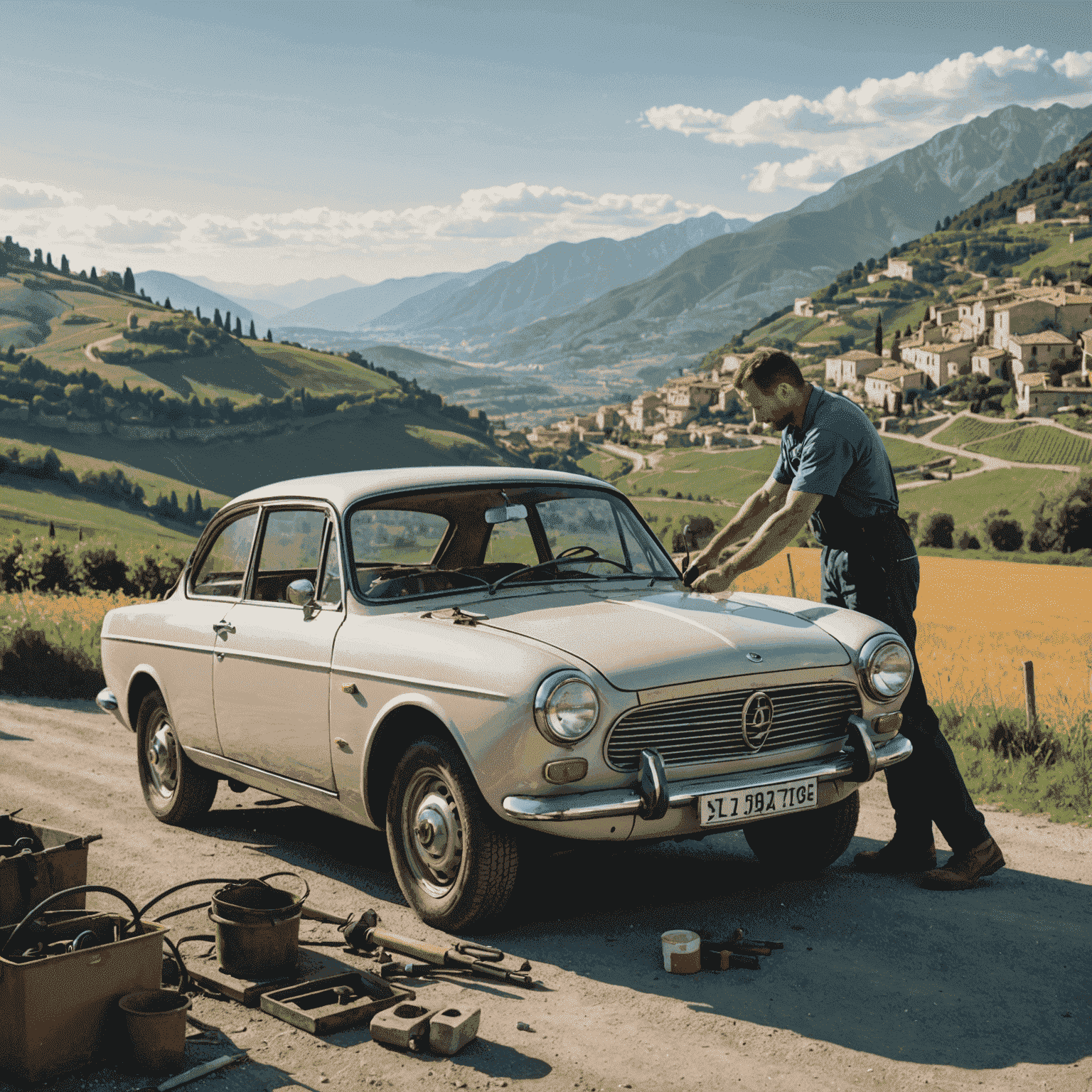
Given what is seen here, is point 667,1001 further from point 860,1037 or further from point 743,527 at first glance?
point 743,527

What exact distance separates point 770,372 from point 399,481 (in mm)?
1938

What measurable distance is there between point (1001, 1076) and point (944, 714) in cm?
602

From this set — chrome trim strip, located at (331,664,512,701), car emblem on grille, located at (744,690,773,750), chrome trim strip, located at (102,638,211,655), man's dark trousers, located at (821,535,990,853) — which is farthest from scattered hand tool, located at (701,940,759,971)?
chrome trim strip, located at (102,638,211,655)

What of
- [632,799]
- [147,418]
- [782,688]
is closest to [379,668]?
[632,799]

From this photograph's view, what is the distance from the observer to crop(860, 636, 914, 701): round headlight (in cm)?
505

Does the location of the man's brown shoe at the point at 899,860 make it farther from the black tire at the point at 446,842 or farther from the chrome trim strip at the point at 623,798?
the black tire at the point at 446,842

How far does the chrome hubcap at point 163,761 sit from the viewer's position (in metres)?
6.77

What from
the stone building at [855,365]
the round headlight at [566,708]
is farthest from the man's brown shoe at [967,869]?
the stone building at [855,365]

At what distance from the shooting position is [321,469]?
541 feet

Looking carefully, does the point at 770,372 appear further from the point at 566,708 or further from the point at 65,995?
the point at 65,995

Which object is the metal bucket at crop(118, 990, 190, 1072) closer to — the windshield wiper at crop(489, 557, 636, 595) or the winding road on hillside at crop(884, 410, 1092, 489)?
the windshield wiper at crop(489, 557, 636, 595)

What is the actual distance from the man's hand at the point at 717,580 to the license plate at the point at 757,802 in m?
1.17

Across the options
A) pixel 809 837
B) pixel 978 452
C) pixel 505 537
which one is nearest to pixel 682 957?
pixel 809 837

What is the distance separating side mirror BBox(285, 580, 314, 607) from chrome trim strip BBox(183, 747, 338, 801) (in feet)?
2.79
